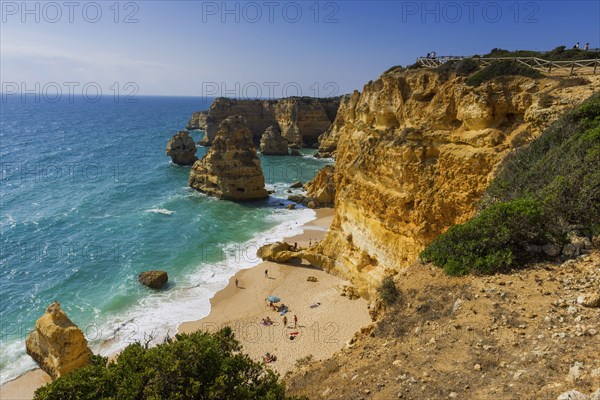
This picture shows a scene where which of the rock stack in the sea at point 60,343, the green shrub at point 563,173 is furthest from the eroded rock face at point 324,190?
the rock stack in the sea at point 60,343

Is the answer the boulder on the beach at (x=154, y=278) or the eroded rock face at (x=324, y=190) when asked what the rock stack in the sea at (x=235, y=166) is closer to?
the eroded rock face at (x=324, y=190)

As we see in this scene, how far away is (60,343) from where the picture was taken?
17172 millimetres

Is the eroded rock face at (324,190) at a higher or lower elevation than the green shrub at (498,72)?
lower

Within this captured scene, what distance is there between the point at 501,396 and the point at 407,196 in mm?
13265

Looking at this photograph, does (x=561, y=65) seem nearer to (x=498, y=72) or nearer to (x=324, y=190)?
(x=498, y=72)

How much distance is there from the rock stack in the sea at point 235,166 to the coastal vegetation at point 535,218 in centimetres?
3643

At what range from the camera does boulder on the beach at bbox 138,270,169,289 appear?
26.2 meters

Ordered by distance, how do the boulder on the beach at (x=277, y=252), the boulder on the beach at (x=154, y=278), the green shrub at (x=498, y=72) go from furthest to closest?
1. the boulder on the beach at (x=277, y=252)
2. the boulder on the beach at (x=154, y=278)
3. the green shrub at (x=498, y=72)

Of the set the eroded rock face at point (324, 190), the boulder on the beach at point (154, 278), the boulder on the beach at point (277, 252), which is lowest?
the boulder on the beach at point (154, 278)

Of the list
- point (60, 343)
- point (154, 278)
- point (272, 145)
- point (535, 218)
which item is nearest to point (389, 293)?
point (535, 218)

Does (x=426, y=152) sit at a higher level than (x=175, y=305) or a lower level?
higher

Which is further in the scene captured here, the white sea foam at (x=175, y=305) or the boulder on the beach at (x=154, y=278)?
the boulder on the beach at (x=154, y=278)

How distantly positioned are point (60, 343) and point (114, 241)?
18132mm

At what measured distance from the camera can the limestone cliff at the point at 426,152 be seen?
1636 cm
